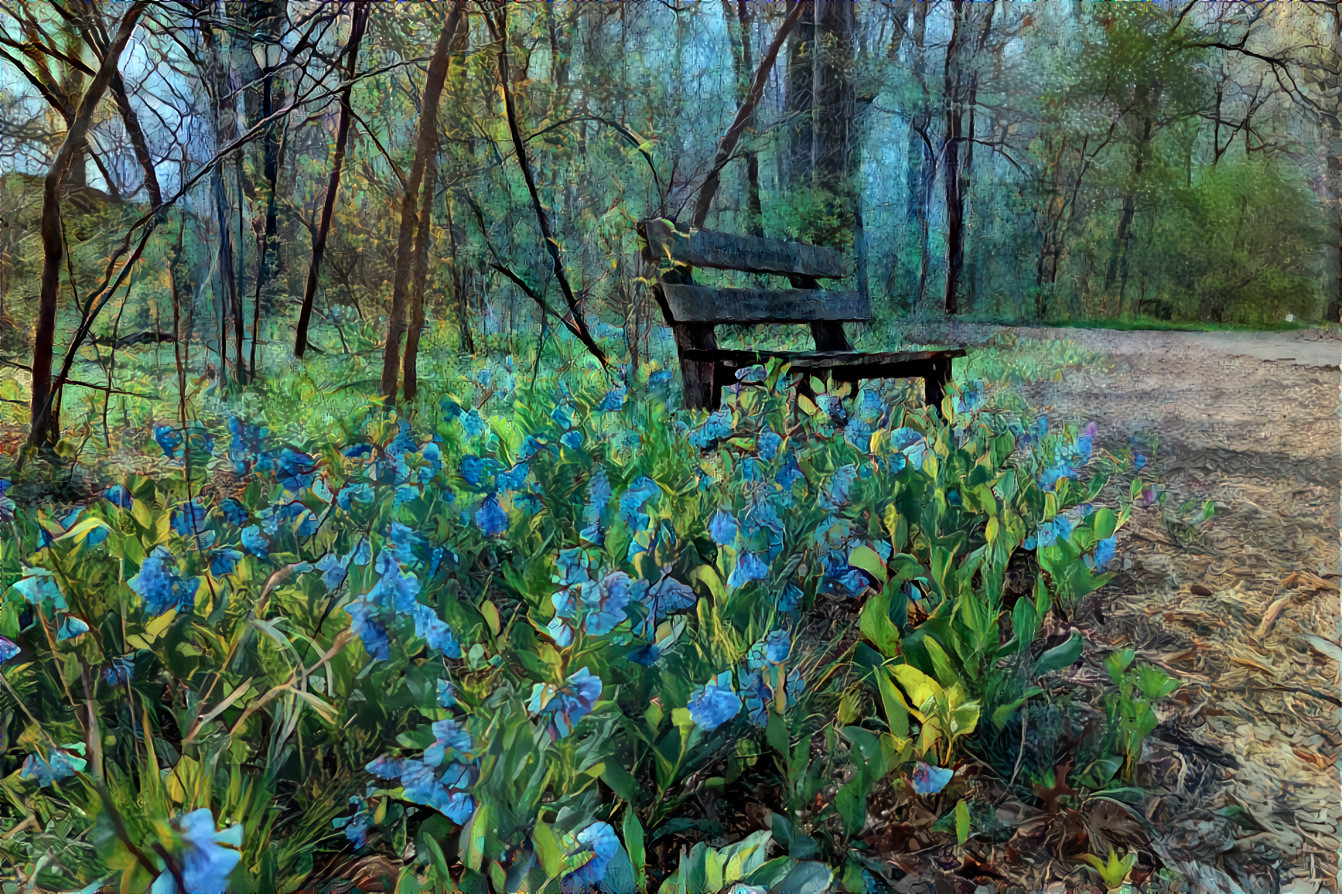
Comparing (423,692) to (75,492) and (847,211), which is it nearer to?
(75,492)

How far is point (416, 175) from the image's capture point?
297 centimetres

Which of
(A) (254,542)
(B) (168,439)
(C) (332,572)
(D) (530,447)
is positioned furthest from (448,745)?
(B) (168,439)

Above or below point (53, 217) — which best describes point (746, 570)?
below

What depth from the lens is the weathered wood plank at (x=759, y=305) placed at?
10.1ft

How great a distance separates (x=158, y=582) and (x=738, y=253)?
2.79 meters

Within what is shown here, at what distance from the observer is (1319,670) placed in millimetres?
1694

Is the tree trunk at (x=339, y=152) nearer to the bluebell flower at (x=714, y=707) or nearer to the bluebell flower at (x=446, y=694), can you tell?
the bluebell flower at (x=446, y=694)

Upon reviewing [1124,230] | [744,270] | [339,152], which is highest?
[1124,230]

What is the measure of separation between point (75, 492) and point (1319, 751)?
10.4 ft

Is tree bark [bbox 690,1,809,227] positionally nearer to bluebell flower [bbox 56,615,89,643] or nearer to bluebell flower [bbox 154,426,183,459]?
bluebell flower [bbox 154,426,183,459]

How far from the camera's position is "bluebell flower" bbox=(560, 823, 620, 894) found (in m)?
0.86

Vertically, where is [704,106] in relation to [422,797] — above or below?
above

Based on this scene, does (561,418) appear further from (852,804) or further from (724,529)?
(852,804)

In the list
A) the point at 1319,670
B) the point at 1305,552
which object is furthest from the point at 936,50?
the point at 1319,670
